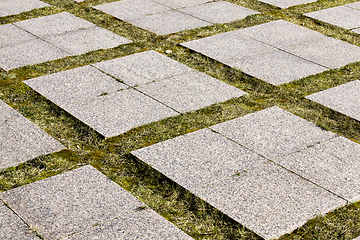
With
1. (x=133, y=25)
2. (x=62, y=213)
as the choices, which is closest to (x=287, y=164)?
(x=62, y=213)

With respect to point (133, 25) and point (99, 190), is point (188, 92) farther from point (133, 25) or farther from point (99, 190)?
point (133, 25)

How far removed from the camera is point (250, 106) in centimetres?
477

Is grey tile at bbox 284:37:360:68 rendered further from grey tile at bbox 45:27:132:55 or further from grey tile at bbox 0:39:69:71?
grey tile at bbox 0:39:69:71

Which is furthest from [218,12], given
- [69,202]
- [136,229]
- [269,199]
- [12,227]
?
[12,227]

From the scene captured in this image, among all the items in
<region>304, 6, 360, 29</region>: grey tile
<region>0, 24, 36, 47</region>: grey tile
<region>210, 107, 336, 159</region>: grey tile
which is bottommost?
<region>0, 24, 36, 47</region>: grey tile

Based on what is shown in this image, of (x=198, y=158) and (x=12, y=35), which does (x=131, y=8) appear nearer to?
(x=12, y=35)

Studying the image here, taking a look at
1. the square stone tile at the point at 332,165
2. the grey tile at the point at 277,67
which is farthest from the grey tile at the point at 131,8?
the square stone tile at the point at 332,165

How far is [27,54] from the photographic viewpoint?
5.77 m

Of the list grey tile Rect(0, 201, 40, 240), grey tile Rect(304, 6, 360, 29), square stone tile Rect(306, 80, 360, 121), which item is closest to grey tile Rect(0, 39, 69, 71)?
grey tile Rect(0, 201, 40, 240)

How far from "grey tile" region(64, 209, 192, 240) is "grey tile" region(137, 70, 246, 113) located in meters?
1.57

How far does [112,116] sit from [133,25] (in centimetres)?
262

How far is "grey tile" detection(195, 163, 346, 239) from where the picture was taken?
3191mm

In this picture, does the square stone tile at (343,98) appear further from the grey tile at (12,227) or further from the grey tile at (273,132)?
the grey tile at (12,227)

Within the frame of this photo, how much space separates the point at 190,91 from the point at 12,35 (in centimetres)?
273
